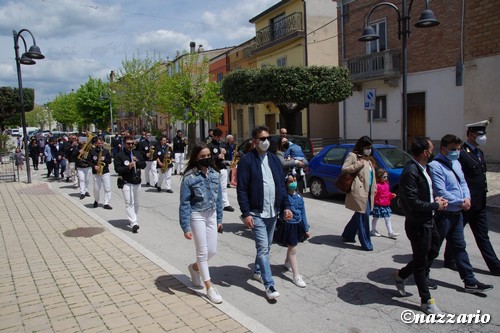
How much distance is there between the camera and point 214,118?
28703mm

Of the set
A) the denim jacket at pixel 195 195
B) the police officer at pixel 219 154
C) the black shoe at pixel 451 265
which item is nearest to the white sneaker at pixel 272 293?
the denim jacket at pixel 195 195

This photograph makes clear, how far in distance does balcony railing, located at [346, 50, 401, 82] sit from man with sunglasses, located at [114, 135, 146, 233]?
50.2 feet

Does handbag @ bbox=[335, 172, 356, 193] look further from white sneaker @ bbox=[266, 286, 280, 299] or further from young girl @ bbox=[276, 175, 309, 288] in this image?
white sneaker @ bbox=[266, 286, 280, 299]

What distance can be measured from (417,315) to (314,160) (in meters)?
7.48

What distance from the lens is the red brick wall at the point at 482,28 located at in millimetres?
15844

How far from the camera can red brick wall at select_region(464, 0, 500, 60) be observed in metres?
15.8

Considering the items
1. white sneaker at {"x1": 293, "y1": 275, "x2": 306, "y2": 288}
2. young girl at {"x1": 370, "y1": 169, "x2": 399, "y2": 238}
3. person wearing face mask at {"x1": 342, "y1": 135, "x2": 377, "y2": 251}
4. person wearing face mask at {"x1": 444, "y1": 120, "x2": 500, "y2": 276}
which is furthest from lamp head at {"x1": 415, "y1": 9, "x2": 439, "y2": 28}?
white sneaker at {"x1": 293, "y1": 275, "x2": 306, "y2": 288}

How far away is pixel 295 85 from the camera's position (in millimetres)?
19625

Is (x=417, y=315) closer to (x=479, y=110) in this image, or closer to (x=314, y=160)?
(x=314, y=160)

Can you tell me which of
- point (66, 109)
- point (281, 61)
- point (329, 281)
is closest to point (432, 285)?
point (329, 281)

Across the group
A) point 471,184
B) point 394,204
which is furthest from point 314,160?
point 471,184

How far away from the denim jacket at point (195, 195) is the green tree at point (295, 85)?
15.3m

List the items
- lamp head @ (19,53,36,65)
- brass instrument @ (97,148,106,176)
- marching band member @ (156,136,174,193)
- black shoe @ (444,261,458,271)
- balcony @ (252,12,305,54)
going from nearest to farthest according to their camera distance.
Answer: black shoe @ (444,261,458,271) < brass instrument @ (97,148,106,176) < marching band member @ (156,136,174,193) < lamp head @ (19,53,36,65) < balcony @ (252,12,305,54)

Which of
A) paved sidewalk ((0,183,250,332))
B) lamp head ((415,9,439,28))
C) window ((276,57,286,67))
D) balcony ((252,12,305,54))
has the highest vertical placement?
balcony ((252,12,305,54))
